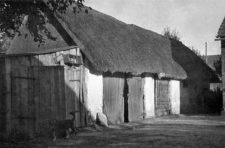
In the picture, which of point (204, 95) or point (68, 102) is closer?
point (68, 102)

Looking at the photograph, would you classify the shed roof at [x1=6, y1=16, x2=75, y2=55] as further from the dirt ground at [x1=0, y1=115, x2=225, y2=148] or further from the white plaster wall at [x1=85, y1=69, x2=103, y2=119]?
the dirt ground at [x1=0, y1=115, x2=225, y2=148]

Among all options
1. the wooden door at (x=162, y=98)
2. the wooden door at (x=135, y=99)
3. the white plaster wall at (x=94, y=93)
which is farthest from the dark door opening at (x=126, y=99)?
the wooden door at (x=162, y=98)

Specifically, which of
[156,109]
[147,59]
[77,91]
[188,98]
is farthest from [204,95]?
[77,91]

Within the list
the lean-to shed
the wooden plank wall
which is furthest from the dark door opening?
A: the lean-to shed

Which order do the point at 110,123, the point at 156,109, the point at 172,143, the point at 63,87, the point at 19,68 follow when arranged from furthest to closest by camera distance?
the point at 156,109 → the point at 110,123 → the point at 63,87 → the point at 19,68 → the point at 172,143

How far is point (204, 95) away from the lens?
23.3m

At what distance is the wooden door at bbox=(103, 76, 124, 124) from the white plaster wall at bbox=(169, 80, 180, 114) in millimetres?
6551

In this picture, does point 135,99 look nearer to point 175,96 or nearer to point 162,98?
point 162,98

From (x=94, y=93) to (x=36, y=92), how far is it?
12.4 feet

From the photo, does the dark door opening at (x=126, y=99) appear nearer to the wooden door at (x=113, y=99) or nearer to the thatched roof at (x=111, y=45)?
the wooden door at (x=113, y=99)

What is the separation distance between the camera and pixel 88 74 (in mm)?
13711

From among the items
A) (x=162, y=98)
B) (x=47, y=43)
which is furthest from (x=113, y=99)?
(x=162, y=98)

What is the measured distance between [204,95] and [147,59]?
6.88 metres

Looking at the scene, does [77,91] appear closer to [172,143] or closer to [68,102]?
[68,102]
